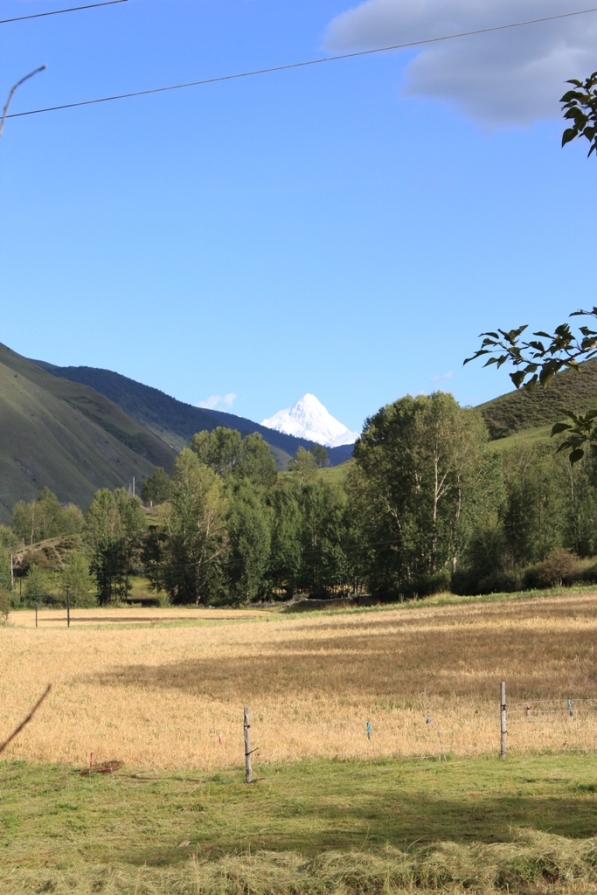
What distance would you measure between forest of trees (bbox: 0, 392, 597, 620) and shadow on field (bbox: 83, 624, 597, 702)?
31.3m

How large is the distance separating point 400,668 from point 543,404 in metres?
160

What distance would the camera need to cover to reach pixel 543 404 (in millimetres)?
188250

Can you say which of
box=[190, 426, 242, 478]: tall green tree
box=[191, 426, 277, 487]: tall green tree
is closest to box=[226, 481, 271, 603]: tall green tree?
box=[191, 426, 277, 487]: tall green tree

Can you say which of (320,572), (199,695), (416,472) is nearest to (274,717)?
(199,695)

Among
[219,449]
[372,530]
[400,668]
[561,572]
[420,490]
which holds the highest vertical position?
[219,449]

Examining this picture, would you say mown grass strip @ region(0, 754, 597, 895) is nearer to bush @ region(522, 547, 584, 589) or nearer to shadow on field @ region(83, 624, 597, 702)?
shadow on field @ region(83, 624, 597, 702)

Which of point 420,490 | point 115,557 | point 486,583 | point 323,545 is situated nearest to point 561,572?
point 486,583

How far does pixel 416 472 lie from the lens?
82438mm

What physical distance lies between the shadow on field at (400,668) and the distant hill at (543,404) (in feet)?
441

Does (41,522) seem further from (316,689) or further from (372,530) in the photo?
(316,689)

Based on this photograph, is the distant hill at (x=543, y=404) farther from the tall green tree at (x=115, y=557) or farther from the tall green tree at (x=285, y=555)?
the tall green tree at (x=115, y=557)

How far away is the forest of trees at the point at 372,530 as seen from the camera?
8081cm

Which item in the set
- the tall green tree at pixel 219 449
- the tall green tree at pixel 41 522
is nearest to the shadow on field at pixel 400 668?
the tall green tree at pixel 219 449

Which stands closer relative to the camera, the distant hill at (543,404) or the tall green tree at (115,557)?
the tall green tree at (115,557)
